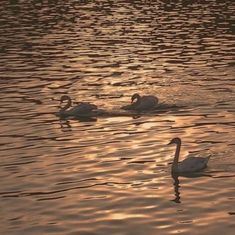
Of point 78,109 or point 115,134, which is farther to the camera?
point 78,109

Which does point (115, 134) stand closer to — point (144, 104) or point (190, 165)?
point (144, 104)

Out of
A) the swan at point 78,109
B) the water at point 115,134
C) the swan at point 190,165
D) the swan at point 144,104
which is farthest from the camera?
the swan at point 144,104

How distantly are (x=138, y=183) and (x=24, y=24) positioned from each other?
49258 millimetres

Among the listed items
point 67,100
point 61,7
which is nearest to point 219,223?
point 67,100

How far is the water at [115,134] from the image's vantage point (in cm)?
2073

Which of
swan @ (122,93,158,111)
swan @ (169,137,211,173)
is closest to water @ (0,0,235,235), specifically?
swan @ (169,137,211,173)

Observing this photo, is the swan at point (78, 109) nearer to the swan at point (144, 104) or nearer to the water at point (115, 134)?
the water at point (115, 134)

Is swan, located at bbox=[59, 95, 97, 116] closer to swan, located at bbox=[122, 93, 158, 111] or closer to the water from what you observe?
the water

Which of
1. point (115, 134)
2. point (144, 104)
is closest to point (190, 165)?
point (115, 134)

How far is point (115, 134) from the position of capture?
29.8m

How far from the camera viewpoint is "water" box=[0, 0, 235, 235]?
20.7 m

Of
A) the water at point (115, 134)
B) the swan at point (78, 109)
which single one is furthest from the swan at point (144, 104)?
the swan at point (78, 109)

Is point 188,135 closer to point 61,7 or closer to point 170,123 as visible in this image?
point 170,123

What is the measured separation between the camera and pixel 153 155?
26.4 metres
